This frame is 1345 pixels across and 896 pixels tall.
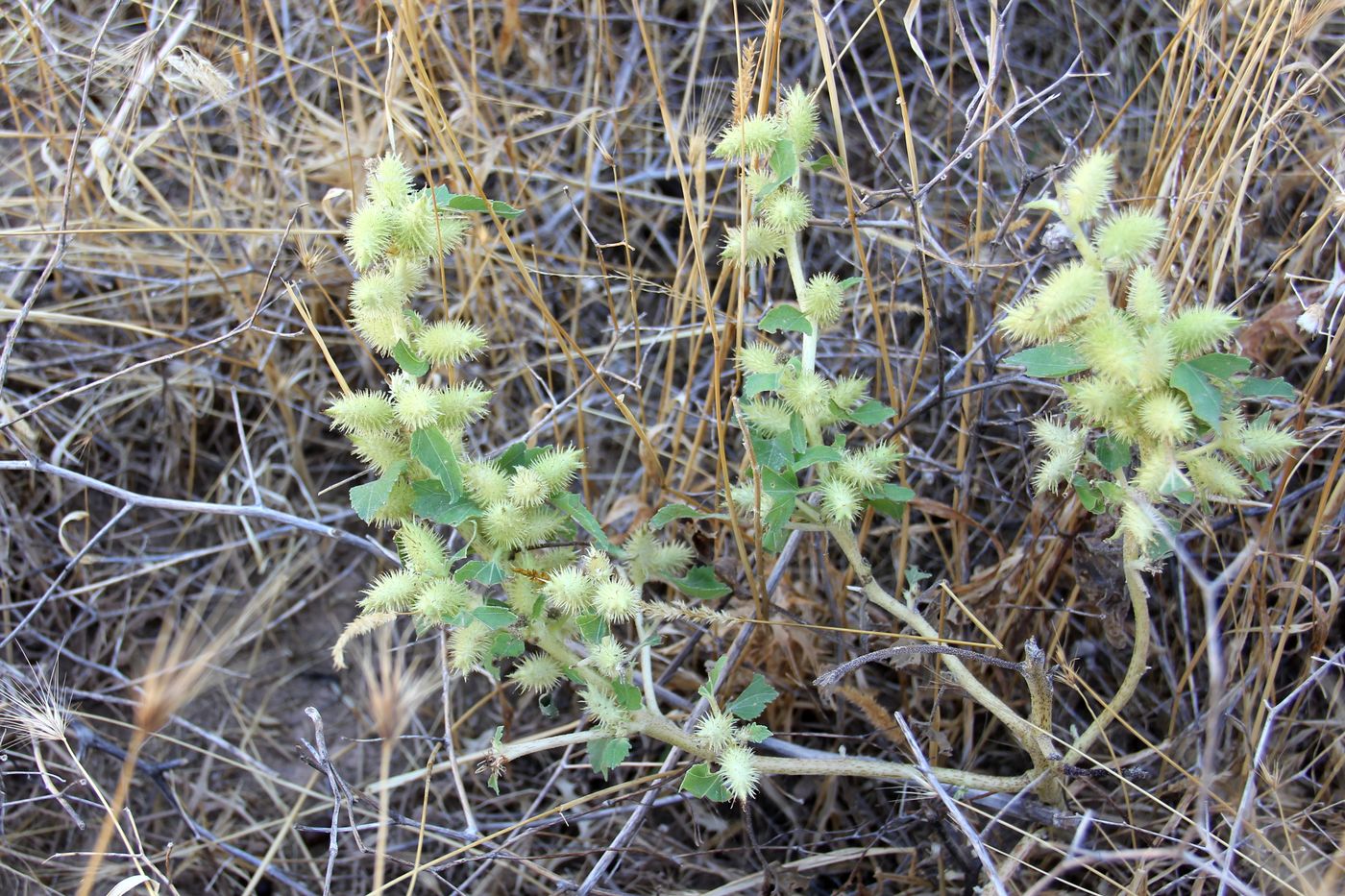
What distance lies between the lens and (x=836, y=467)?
1.43m

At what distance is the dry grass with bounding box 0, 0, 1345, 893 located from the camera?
65.8 inches

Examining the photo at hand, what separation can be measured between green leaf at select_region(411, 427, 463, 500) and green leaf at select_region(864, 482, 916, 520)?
0.54 m

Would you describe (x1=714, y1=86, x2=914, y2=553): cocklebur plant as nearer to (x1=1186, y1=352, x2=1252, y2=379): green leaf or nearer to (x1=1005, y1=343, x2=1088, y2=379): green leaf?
(x1=1005, y1=343, x2=1088, y2=379): green leaf

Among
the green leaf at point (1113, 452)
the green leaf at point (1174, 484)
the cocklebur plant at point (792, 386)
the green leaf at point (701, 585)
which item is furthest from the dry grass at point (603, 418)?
the green leaf at point (1174, 484)

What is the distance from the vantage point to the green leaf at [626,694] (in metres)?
1.39

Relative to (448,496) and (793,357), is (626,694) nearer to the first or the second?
(448,496)

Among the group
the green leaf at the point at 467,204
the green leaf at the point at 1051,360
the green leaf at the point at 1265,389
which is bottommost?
the green leaf at the point at 1265,389

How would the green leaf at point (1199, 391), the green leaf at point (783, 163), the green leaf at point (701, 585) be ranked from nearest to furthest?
the green leaf at point (1199, 391), the green leaf at point (783, 163), the green leaf at point (701, 585)

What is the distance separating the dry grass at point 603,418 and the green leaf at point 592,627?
0.79 feet

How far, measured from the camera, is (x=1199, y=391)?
1142 millimetres

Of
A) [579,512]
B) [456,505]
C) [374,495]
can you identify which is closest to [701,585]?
[579,512]

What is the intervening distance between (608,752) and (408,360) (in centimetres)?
57

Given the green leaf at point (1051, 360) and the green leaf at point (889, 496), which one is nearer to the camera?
the green leaf at point (1051, 360)

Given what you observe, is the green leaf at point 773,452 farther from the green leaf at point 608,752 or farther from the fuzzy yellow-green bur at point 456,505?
the green leaf at point 608,752
